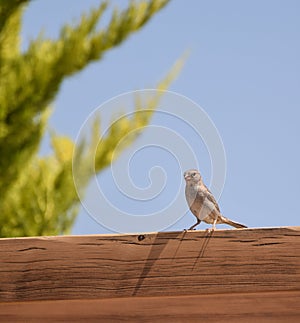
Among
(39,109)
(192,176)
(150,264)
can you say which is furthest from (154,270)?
(39,109)

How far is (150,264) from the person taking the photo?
3.10ft

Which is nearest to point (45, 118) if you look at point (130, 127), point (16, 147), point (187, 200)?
point (16, 147)

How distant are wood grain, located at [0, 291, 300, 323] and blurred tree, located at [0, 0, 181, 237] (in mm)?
4100

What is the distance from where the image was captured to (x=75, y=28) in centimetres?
525

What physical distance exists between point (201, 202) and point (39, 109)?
14.1 feet

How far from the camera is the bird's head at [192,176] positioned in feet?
3.23

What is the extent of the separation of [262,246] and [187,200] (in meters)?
0.16

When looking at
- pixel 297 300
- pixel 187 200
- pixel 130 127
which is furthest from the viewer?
pixel 130 127

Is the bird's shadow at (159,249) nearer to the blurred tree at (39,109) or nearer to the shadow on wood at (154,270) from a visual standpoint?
the shadow on wood at (154,270)

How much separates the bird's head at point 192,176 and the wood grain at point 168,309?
0.17 meters

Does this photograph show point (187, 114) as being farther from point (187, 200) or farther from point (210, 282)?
point (210, 282)

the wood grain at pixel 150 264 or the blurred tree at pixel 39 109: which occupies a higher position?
the blurred tree at pixel 39 109

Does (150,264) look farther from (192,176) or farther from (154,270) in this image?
(192,176)

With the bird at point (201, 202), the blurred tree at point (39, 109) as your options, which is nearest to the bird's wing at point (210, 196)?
the bird at point (201, 202)
